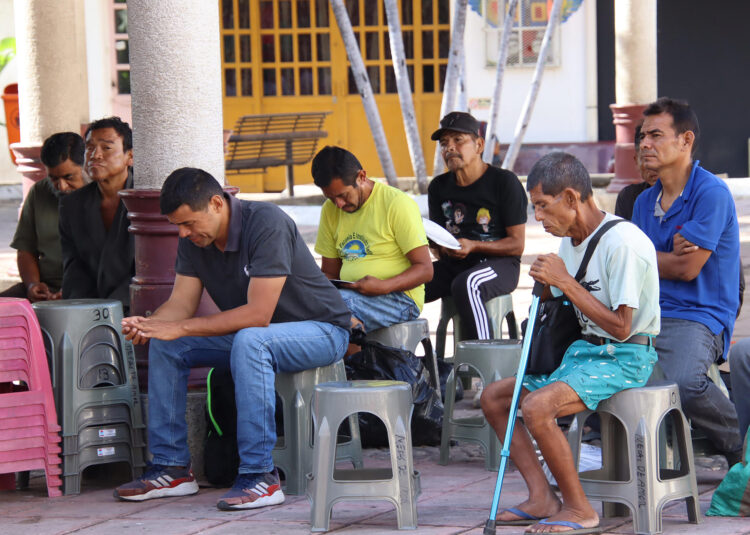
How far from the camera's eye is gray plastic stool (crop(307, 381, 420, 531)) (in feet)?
14.2

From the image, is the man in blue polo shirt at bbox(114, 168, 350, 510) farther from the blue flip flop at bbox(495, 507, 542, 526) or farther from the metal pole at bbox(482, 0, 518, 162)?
the metal pole at bbox(482, 0, 518, 162)

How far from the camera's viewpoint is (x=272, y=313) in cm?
487

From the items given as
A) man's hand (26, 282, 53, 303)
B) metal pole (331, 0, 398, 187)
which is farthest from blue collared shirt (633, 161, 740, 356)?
metal pole (331, 0, 398, 187)

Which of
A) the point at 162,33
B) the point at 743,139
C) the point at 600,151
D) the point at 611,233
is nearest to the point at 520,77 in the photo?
the point at 600,151

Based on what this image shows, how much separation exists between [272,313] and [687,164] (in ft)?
5.46

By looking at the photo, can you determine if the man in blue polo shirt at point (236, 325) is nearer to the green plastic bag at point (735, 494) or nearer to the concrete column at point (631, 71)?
the green plastic bag at point (735, 494)

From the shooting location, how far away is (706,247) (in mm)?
4855

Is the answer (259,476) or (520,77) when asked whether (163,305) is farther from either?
(520,77)

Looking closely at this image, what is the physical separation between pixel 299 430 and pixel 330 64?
480 inches

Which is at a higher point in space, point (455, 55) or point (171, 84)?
point (455, 55)

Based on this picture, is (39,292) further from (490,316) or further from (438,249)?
(490,316)

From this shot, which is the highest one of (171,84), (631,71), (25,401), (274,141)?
(631,71)

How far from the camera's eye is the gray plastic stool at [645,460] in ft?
13.7

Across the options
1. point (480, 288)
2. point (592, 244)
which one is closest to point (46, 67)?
point (480, 288)
